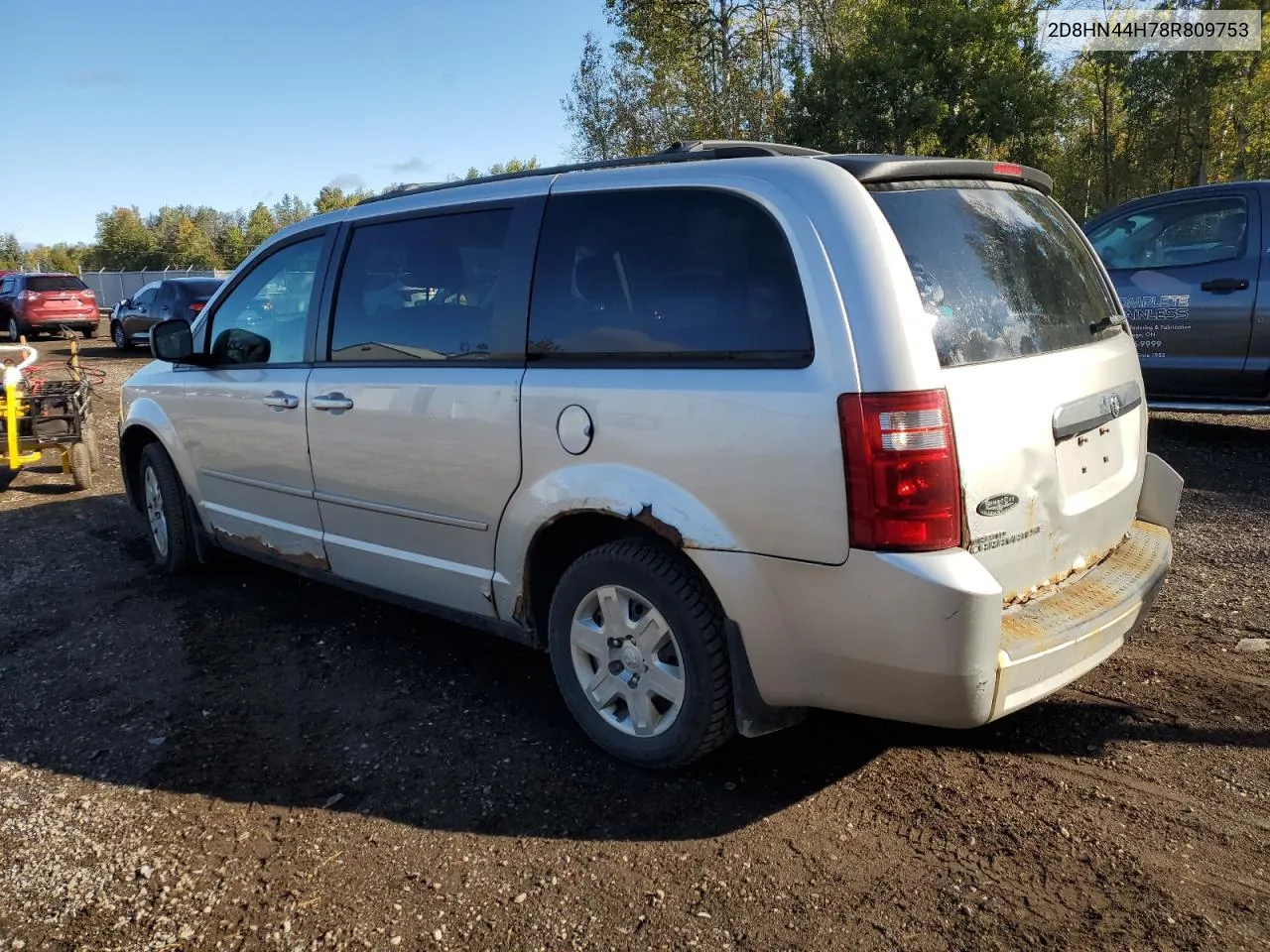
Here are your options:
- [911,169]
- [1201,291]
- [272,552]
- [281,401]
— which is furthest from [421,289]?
[1201,291]

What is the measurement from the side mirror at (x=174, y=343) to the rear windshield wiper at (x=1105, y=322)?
412cm

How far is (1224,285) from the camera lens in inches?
287

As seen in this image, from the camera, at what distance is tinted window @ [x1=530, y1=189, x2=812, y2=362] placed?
2.83 metres

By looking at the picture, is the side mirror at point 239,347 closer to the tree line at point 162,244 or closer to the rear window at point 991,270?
the rear window at point 991,270

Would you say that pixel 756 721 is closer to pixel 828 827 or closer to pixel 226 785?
pixel 828 827

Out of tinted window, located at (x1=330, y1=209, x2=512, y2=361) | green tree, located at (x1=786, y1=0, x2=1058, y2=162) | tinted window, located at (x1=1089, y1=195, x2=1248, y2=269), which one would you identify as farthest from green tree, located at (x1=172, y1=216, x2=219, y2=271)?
tinted window, located at (x1=330, y1=209, x2=512, y2=361)

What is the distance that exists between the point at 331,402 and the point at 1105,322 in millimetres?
3012

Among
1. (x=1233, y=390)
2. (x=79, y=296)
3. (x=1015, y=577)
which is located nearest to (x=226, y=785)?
(x=1015, y=577)

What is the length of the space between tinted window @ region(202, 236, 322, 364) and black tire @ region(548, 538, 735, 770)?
6.48ft

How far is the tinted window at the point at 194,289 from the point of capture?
19.8 m

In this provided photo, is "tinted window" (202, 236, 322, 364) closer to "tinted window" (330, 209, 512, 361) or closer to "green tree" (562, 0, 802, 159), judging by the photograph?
"tinted window" (330, 209, 512, 361)

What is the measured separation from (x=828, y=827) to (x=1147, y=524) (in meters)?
1.77

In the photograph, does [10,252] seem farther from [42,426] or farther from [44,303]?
[42,426]

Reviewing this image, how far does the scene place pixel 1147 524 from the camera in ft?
12.1
